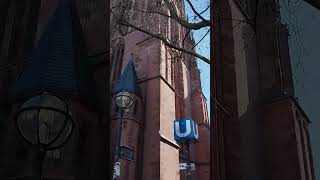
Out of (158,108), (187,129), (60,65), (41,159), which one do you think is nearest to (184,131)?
(187,129)

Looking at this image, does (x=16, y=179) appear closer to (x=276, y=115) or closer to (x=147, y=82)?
(x=276, y=115)

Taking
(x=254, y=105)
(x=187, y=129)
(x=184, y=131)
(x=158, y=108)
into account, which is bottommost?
(x=254, y=105)

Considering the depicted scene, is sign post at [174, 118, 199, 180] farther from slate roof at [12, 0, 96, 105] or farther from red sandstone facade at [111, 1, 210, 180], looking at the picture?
slate roof at [12, 0, 96, 105]

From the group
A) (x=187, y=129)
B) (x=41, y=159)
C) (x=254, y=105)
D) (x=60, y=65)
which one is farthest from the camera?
(x=187, y=129)

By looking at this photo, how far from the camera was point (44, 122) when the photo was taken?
499cm

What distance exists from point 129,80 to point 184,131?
581cm

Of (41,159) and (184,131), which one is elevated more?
(184,131)

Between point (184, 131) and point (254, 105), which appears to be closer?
point (254, 105)

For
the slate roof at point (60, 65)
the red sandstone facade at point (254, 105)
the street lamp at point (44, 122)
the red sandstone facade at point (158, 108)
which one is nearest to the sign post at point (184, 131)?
the red sandstone facade at point (158, 108)

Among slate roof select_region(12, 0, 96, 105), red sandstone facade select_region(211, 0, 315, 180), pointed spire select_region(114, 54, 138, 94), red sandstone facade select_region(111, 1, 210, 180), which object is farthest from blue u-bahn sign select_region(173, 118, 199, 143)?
slate roof select_region(12, 0, 96, 105)

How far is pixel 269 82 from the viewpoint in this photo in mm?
8883

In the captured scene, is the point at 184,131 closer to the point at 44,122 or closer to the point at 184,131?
the point at 184,131

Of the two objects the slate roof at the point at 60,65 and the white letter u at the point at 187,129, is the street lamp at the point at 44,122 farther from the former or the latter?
the white letter u at the point at 187,129

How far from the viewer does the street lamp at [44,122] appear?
16.3ft
